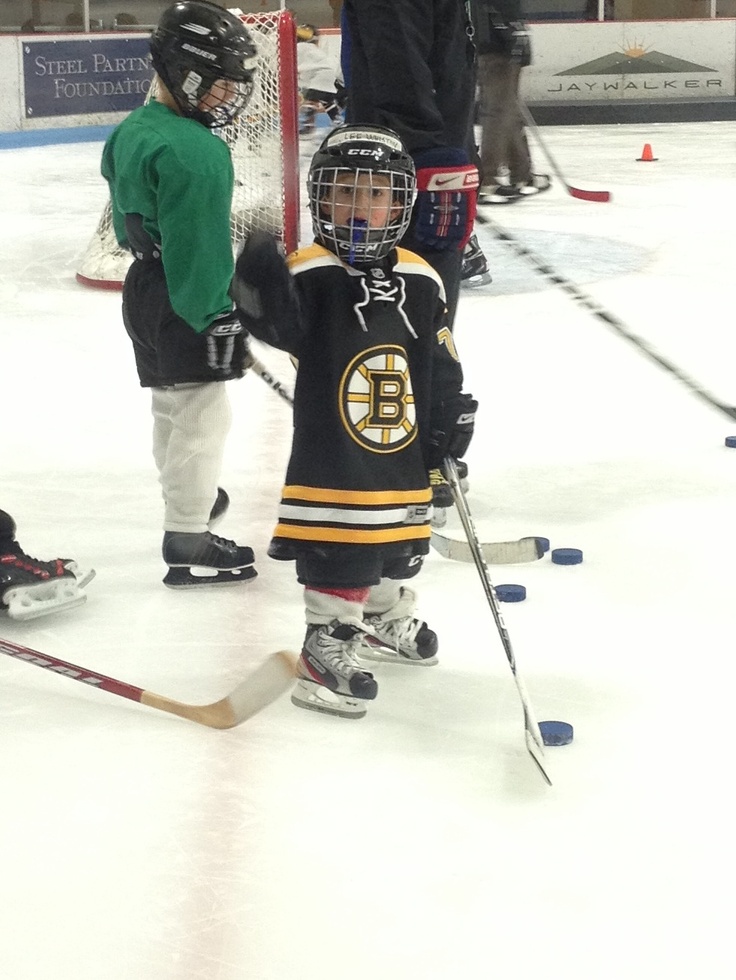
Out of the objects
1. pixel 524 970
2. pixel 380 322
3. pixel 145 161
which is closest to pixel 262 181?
pixel 145 161

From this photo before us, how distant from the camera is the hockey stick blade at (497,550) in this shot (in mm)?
2295

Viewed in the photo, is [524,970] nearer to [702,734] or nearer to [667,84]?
[702,734]

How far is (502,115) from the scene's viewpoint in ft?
19.4

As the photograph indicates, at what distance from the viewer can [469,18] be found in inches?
94.7

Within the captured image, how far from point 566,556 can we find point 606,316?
6.50ft

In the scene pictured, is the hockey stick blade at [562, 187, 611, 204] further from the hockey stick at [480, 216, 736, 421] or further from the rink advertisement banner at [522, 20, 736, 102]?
the rink advertisement banner at [522, 20, 736, 102]

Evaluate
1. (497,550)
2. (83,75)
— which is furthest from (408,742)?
(83,75)

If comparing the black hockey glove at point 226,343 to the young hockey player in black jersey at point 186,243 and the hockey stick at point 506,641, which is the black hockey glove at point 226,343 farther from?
the hockey stick at point 506,641

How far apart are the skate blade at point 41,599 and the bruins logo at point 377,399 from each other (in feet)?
2.03

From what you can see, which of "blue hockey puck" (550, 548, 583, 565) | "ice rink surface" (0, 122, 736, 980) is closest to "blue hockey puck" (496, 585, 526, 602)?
"ice rink surface" (0, 122, 736, 980)

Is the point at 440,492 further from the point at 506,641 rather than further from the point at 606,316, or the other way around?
the point at 606,316

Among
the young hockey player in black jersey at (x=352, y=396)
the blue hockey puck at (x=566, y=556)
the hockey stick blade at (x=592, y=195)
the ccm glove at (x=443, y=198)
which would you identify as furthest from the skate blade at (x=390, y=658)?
the hockey stick blade at (x=592, y=195)

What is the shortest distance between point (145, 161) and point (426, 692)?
86 centimetres

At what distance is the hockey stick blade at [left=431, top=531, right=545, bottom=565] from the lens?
229 cm
